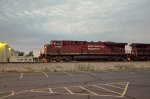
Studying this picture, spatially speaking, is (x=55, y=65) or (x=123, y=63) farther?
(x=123, y=63)

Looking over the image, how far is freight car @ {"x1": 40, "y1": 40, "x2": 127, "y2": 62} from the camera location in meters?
43.1

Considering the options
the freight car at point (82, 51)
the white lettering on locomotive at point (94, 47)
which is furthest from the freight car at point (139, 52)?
the white lettering on locomotive at point (94, 47)

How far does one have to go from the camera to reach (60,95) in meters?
14.6

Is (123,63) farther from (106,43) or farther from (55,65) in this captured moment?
(55,65)

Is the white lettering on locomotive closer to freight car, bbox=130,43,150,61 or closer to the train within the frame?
the train

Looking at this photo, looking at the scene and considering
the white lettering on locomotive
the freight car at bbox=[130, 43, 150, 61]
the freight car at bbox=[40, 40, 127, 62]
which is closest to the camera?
the freight car at bbox=[40, 40, 127, 62]

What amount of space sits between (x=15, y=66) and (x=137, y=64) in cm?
1981

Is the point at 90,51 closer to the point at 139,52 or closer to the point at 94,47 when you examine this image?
the point at 94,47

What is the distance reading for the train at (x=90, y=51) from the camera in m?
43.1

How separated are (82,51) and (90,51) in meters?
1.63

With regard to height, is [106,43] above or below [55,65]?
above

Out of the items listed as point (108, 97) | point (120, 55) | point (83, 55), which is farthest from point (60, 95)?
point (120, 55)

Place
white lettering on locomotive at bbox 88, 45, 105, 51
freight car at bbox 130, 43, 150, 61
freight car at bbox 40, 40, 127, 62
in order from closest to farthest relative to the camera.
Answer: freight car at bbox 40, 40, 127, 62, white lettering on locomotive at bbox 88, 45, 105, 51, freight car at bbox 130, 43, 150, 61

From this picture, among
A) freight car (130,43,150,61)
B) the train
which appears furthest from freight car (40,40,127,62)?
freight car (130,43,150,61)
